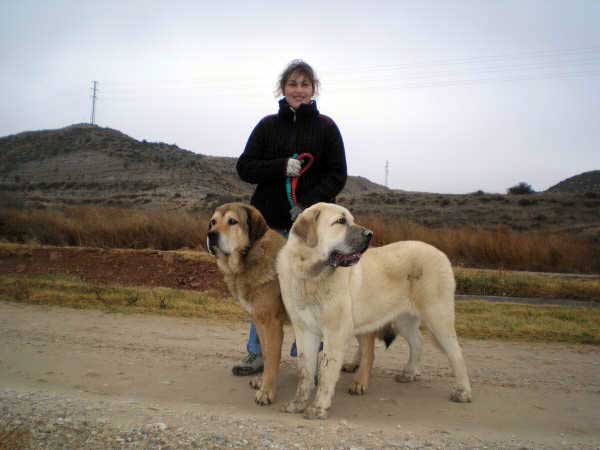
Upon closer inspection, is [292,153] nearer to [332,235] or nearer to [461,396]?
[332,235]

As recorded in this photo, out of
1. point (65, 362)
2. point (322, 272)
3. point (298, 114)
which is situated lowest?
point (65, 362)

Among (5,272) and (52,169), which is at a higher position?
(52,169)

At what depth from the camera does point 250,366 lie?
5816 millimetres

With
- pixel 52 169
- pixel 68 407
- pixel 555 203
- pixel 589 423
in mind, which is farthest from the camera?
pixel 52 169

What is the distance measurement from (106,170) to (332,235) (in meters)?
54.7

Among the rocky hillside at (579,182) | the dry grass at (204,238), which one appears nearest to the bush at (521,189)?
the rocky hillside at (579,182)

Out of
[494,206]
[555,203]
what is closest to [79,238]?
[494,206]

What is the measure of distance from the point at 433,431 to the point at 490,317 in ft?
17.4

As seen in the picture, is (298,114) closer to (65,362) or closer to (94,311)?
(65,362)

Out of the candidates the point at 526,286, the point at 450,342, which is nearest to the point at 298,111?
the point at 450,342

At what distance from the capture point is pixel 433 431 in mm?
4102

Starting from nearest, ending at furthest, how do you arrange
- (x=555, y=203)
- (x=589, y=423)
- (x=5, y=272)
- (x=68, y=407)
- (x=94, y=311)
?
(x=68, y=407), (x=589, y=423), (x=94, y=311), (x=5, y=272), (x=555, y=203)

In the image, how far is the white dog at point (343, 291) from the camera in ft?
14.5

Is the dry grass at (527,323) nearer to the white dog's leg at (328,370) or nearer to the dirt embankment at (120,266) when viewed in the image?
the white dog's leg at (328,370)
